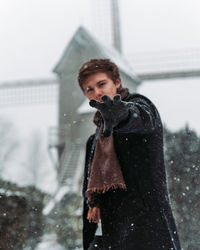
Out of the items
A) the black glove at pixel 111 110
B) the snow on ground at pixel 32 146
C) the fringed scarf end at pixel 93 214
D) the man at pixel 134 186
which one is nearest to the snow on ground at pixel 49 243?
the fringed scarf end at pixel 93 214

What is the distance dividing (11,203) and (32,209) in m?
0.79

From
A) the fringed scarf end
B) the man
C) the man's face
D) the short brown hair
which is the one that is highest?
the short brown hair

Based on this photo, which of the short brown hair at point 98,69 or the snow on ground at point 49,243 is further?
the snow on ground at point 49,243

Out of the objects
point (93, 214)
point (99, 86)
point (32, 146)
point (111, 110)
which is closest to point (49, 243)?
point (93, 214)

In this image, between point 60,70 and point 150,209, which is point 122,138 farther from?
point 60,70

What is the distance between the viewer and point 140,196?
5.03ft

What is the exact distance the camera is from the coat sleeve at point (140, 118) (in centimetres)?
141

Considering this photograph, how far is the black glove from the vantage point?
1.31 meters

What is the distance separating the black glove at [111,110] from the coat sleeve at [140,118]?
0.04 m

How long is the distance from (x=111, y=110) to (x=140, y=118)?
172 millimetres

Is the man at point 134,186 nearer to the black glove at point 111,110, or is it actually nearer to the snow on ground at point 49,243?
the black glove at point 111,110

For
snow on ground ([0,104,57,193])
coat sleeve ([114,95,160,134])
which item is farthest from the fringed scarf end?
→ snow on ground ([0,104,57,193])

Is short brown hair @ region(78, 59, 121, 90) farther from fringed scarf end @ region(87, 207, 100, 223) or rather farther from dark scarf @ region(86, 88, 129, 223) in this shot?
fringed scarf end @ region(87, 207, 100, 223)

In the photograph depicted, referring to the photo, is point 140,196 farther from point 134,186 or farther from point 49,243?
point 49,243
